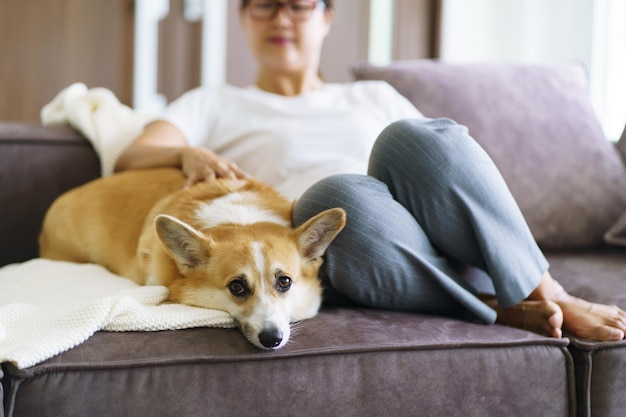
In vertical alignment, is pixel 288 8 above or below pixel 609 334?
above

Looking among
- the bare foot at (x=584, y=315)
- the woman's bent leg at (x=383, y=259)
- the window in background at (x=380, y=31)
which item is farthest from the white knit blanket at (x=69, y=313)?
the window in background at (x=380, y=31)

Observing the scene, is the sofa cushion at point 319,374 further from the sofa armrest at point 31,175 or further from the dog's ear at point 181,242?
the sofa armrest at point 31,175

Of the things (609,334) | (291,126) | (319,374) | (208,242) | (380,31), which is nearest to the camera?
(319,374)

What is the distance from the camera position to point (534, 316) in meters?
1.45

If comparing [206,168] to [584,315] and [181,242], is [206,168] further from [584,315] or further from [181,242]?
[584,315]

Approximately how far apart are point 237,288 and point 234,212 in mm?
236

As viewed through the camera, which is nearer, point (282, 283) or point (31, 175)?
point (282, 283)

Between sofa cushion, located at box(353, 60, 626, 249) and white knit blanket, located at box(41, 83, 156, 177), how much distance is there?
0.77 metres

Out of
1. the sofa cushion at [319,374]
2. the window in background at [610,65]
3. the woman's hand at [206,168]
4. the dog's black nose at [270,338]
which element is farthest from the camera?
the window in background at [610,65]

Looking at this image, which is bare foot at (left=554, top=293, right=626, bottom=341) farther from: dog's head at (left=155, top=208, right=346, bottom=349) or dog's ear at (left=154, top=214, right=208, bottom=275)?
dog's ear at (left=154, top=214, right=208, bottom=275)

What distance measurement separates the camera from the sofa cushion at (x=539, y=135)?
207 cm

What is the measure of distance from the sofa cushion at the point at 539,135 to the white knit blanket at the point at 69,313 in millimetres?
1099

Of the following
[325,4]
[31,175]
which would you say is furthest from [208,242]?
[325,4]

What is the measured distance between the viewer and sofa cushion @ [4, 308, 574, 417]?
110 centimetres
